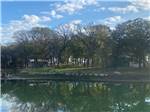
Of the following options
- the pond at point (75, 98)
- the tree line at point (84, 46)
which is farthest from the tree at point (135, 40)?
the pond at point (75, 98)

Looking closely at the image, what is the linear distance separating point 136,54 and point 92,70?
6.35ft

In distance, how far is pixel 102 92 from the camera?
11.2m

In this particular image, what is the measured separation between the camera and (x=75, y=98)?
32.9ft

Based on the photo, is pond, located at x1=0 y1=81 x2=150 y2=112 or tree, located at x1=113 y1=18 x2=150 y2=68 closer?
pond, located at x1=0 y1=81 x2=150 y2=112

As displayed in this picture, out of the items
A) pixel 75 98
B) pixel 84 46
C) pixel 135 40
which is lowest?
pixel 75 98

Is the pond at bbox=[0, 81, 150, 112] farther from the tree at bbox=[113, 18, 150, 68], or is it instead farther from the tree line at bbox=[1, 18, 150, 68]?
the tree at bbox=[113, 18, 150, 68]

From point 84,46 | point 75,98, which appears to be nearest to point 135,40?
point 84,46

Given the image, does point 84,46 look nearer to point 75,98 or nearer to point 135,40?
point 135,40

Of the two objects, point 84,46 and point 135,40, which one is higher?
point 135,40

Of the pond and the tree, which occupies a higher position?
the tree

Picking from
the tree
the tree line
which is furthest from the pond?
the tree

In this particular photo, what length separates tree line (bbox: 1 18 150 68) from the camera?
1616 centimetres

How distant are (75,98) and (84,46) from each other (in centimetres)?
748

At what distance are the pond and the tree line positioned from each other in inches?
97.4
